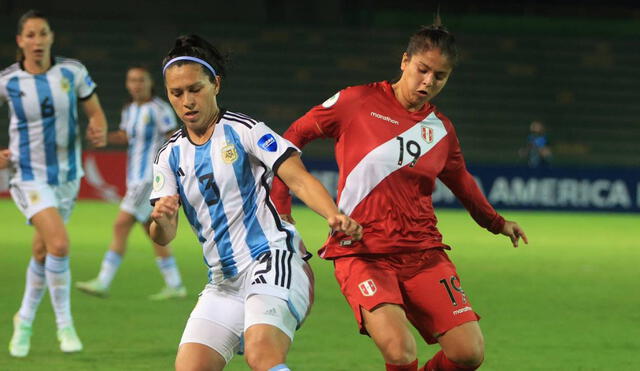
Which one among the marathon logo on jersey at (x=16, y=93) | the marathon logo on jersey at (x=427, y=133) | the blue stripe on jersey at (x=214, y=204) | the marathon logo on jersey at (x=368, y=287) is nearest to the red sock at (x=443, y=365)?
the marathon logo on jersey at (x=368, y=287)

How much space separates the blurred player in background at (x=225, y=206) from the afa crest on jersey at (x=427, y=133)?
979 mm

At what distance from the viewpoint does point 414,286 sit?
16.1 ft

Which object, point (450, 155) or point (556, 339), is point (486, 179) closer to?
point (556, 339)

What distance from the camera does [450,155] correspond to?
5.17m

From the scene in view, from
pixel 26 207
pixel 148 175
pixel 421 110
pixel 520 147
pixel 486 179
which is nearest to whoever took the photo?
pixel 421 110

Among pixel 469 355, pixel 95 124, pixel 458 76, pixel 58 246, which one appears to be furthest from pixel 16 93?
pixel 458 76

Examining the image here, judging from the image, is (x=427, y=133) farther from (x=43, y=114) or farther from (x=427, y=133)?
(x=43, y=114)

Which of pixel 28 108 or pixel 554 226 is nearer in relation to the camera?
pixel 28 108

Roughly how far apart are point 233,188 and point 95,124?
2.85 meters

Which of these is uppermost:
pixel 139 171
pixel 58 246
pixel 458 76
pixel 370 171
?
pixel 370 171

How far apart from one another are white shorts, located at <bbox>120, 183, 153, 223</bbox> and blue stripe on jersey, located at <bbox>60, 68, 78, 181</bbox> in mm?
2110

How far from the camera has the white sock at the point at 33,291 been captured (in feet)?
21.6

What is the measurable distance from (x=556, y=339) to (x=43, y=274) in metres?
3.37

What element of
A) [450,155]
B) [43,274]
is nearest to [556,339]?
[450,155]
